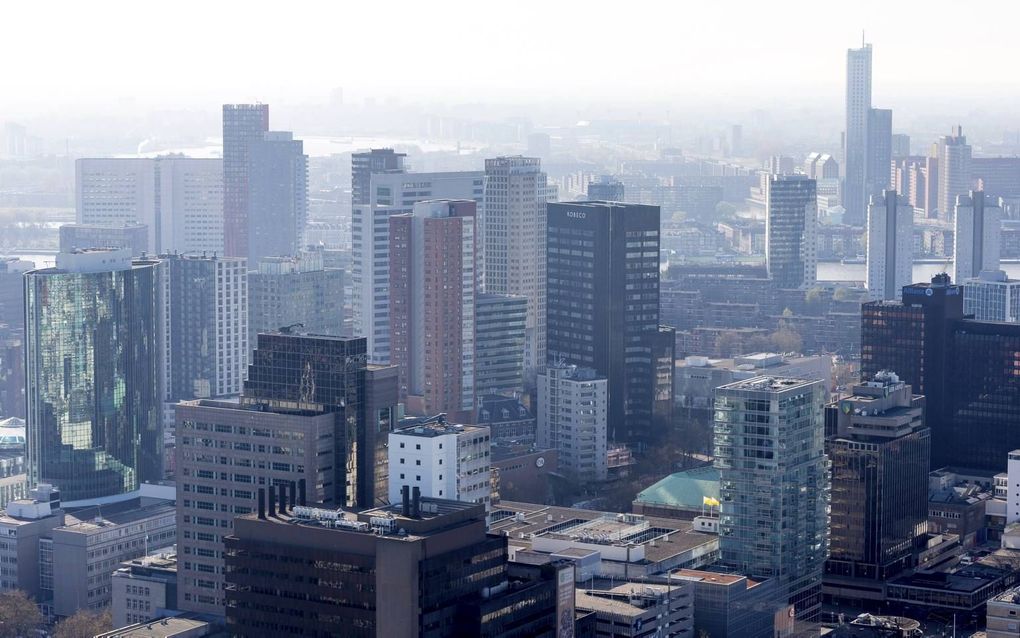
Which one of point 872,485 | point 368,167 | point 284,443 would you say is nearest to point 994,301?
point 368,167

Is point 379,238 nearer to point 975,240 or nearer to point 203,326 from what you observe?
point 203,326

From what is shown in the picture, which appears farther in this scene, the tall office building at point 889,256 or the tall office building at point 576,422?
the tall office building at point 889,256

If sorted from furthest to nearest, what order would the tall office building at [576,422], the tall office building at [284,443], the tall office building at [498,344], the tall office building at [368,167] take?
1. the tall office building at [368,167]
2. the tall office building at [498,344]
3. the tall office building at [576,422]
4. the tall office building at [284,443]

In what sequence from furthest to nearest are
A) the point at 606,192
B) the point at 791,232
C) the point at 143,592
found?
1. the point at 791,232
2. the point at 606,192
3. the point at 143,592

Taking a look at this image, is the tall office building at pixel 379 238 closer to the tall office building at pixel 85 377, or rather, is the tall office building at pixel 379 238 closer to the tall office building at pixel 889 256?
the tall office building at pixel 85 377

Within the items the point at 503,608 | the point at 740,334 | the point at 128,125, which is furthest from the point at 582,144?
the point at 503,608

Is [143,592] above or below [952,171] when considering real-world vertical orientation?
below

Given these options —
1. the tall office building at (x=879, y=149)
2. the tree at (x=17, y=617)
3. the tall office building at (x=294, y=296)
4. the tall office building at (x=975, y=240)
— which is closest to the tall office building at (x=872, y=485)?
the tree at (x=17, y=617)
